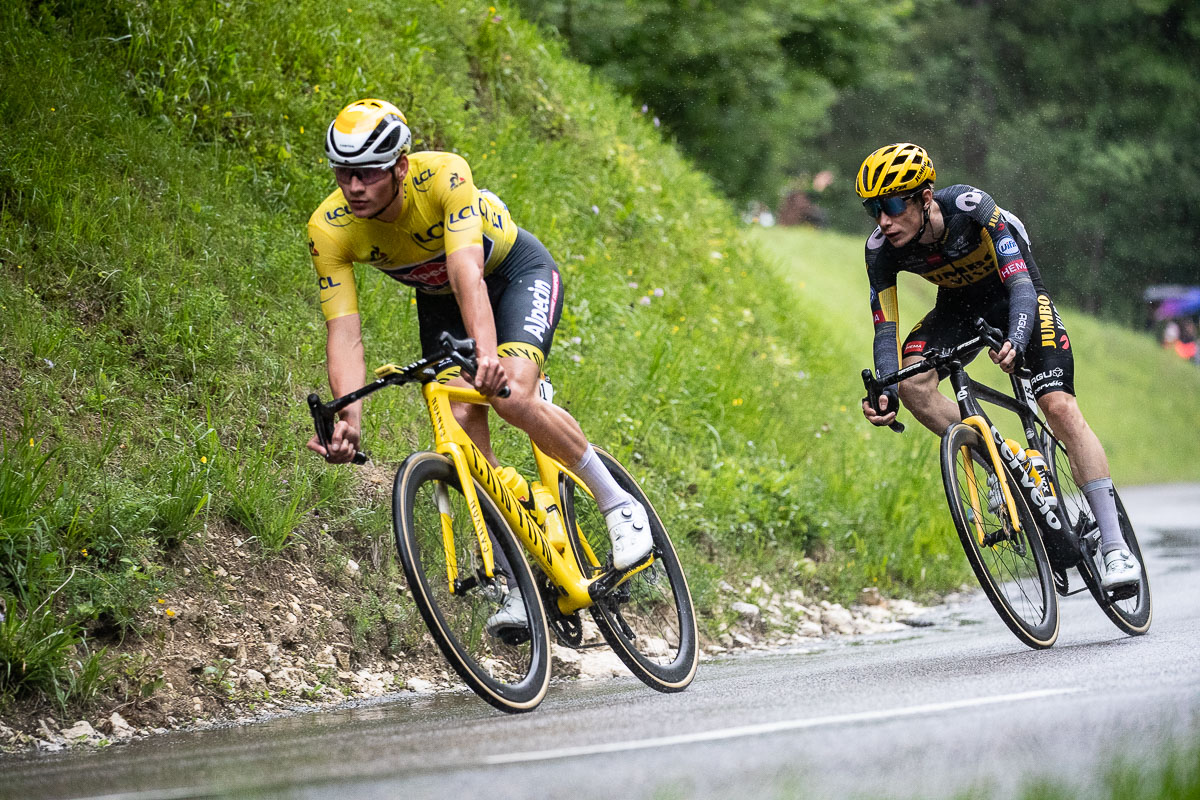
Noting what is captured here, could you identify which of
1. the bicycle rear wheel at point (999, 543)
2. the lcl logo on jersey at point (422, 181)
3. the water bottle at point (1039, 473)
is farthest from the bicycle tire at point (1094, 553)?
the lcl logo on jersey at point (422, 181)

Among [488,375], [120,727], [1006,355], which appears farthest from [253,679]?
[1006,355]

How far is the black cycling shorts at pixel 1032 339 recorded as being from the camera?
6.72 metres

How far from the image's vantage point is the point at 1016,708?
431 cm

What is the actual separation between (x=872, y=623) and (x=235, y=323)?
485cm

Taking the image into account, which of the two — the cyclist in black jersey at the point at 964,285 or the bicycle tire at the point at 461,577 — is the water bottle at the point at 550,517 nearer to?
the bicycle tire at the point at 461,577

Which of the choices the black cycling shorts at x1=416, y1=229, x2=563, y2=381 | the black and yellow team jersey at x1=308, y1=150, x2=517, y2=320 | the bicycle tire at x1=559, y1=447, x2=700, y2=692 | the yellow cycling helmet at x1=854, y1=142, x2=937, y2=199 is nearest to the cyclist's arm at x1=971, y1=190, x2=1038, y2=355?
the yellow cycling helmet at x1=854, y1=142, x2=937, y2=199

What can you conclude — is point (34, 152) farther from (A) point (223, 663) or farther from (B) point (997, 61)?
(B) point (997, 61)

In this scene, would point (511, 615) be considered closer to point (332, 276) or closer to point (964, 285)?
point (332, 276)

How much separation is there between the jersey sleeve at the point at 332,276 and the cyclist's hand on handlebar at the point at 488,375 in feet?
2.59

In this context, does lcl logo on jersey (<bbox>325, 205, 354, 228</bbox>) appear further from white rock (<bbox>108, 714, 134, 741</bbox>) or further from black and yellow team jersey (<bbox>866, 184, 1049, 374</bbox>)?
black and yellow team jersey (<bbox>866, 184, 1049, 374</bbox>)

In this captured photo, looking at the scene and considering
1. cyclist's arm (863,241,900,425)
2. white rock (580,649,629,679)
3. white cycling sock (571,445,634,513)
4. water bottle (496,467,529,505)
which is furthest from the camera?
white rock (580,649,629,679)

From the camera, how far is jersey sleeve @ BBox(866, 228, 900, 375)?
6719mm

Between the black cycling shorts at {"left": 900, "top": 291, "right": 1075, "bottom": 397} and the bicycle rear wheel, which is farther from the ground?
the black cycling shorts at {"left": 900, "top": 291, "right": 1075, "bottom": 397}

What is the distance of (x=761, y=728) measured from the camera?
13.8 feet
